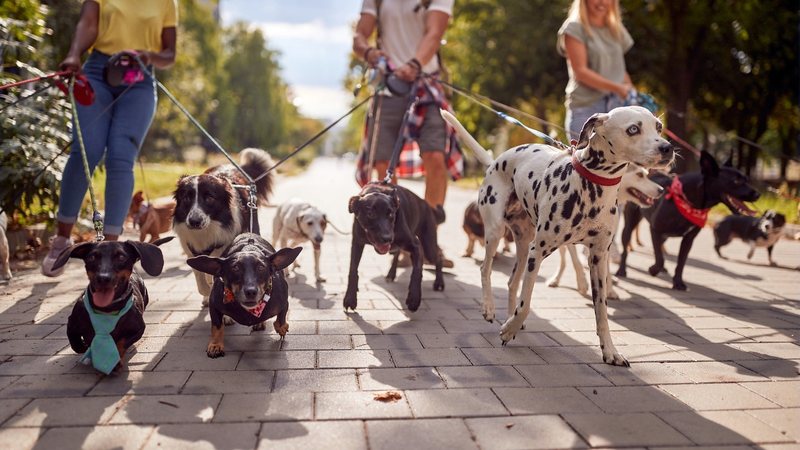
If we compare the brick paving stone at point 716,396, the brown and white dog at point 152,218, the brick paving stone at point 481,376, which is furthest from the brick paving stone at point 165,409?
the brown and white dog at point 152,218

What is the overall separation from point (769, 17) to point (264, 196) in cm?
1961

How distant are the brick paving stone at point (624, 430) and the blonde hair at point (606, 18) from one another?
4270 millimetres

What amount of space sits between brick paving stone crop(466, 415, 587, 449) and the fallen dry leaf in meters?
0.38

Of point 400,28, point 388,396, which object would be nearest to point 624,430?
point 388,396

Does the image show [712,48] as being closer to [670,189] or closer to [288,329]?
[670,189]

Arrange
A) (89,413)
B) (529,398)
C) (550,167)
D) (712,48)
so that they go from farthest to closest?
(712,48) < (550,167) < (529,398) < (89,413)

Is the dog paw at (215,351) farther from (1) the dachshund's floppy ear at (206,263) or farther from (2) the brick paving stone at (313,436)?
(2) the brick paving stone at (313,436)

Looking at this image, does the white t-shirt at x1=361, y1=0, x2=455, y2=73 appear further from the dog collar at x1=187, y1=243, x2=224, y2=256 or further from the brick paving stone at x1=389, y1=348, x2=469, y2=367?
the brick paving stone at x1=389, y1=348, x2=469, y2=367

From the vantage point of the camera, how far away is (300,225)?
6211mm

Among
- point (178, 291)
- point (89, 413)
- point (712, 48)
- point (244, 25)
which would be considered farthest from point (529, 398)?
point (244, 25)

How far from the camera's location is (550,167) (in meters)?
3.74

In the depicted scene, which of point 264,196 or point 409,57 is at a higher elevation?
point 409,57

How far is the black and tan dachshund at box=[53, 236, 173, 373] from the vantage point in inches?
117

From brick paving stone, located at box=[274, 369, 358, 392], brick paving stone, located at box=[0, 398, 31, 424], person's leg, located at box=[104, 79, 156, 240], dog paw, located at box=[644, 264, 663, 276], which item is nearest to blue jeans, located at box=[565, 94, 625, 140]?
dog paw, located at box=[644, 264, 663, 276]
